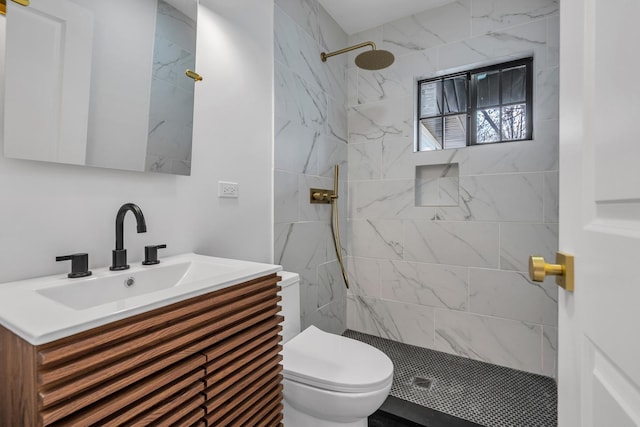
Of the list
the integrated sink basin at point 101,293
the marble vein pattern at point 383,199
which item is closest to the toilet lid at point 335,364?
the integrated sink basin at point 101,293

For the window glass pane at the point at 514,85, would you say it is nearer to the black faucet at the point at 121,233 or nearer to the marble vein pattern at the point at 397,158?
the marble vein pattern at the point at 397,158

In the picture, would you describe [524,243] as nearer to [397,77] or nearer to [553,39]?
[553,39]

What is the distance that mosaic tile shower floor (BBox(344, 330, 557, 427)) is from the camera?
157 cm

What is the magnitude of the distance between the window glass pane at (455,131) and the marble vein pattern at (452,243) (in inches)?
24.1

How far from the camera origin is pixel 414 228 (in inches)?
90.9

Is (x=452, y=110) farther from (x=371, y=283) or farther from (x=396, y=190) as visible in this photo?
(x=371, y=283)

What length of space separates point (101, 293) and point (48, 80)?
2.24ft

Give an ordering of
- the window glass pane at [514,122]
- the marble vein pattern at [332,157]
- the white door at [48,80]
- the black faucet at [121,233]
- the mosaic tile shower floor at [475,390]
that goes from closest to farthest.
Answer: the white door at [48,80]
the black faucet at [121,233]
the mosaic tile shower floor at [475,390]
the window glass pane at [514,122]
the marble vein pattern at [332,157]

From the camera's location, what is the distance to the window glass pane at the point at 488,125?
2.14m

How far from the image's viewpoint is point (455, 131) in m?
2.30

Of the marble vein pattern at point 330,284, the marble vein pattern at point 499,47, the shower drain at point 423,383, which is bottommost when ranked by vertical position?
the shower drain at point 423,383

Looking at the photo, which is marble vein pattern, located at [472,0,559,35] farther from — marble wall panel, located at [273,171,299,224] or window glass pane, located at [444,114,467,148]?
marble wall panel, located at [273,171,299,224]

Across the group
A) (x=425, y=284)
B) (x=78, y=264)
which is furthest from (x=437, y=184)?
(x=78, y=264)

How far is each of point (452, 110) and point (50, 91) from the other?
7.73 feet
